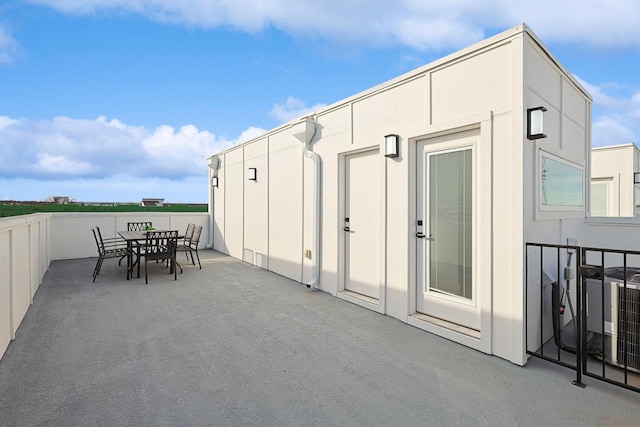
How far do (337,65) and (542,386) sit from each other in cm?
691

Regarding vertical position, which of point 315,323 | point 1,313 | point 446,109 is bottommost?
point 315,323

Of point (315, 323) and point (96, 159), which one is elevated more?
point (96, 159)

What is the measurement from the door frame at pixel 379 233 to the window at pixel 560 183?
157 centimetres

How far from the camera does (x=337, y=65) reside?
7074 mm

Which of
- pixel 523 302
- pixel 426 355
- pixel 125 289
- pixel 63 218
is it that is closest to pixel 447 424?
pixel 426 355

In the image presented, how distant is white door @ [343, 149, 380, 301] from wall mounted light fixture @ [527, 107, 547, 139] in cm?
177

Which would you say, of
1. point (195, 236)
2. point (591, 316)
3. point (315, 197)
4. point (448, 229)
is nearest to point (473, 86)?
point (448, 229)

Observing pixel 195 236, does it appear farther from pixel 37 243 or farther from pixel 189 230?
pixel 37 243

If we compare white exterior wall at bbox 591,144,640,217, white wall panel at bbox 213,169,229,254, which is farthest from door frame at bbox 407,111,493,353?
white exterior wall at bbox 591,144,640,217

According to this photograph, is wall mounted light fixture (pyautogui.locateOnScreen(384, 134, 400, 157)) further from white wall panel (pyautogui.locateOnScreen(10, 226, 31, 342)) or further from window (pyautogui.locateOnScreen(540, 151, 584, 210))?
white wall panel (pyautogui.locateOnScreen(10, 226, 31, 342))

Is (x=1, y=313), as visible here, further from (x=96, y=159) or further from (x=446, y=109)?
(x=96, y=159)

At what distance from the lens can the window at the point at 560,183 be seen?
2.86 m

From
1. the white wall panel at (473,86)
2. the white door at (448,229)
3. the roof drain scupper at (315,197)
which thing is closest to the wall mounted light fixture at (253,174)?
the roof drain scupper at (315,197)

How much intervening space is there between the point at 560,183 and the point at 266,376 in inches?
137
